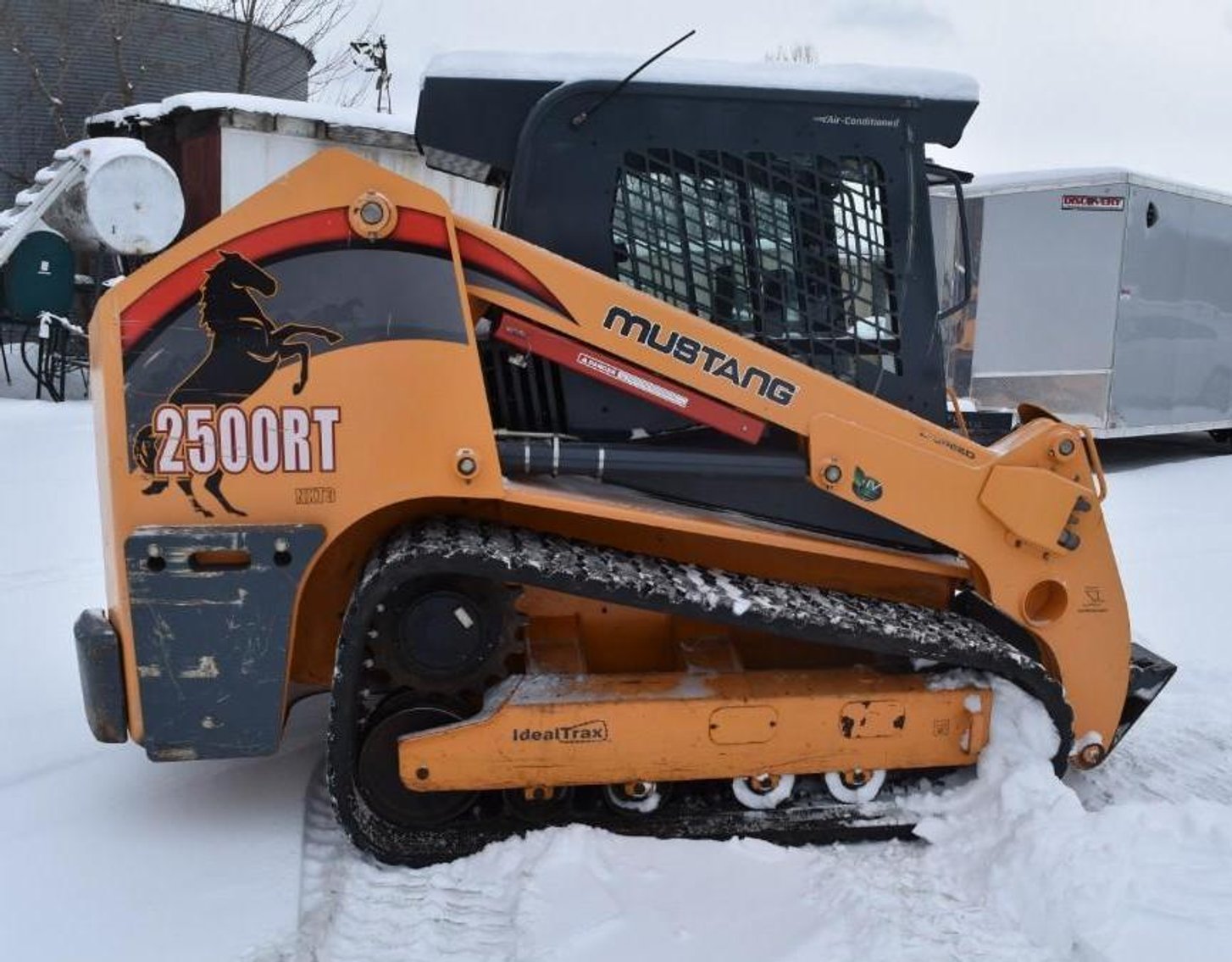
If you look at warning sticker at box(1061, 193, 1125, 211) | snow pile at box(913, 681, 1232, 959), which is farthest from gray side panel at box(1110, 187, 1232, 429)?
snow pile at box(913, 681, 1232, 959)

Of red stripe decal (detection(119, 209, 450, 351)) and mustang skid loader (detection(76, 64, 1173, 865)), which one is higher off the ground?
red stripe decal (detection(119, 209, 450, 351))

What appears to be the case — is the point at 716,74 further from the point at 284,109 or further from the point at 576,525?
the point at 284,109

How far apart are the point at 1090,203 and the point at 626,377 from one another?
8.42m

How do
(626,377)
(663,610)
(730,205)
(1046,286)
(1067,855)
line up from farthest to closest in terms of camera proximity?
(1046,286) < (730,205) < (626,377) < (663,610) < (1067,855)

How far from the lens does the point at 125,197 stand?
12.4 metres

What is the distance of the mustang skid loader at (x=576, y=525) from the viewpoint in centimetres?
313

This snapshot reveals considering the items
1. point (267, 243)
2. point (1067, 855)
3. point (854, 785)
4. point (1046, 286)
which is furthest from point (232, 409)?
point (1046, 286)

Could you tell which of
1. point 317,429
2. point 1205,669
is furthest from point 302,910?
point 1205,669

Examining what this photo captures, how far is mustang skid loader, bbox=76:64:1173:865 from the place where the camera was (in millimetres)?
3127

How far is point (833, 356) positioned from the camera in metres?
3.72

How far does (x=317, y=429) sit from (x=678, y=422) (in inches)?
40.8

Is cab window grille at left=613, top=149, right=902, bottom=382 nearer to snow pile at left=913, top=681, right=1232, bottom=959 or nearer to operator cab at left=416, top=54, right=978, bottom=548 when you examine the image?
operator cab at left=416, top=54, right=978, bottom=548

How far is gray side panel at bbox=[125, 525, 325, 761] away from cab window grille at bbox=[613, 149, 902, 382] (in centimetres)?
131

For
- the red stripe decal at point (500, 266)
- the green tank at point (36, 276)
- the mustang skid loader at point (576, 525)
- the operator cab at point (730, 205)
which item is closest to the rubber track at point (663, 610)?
the mustang skid loader at point (576, 525)
